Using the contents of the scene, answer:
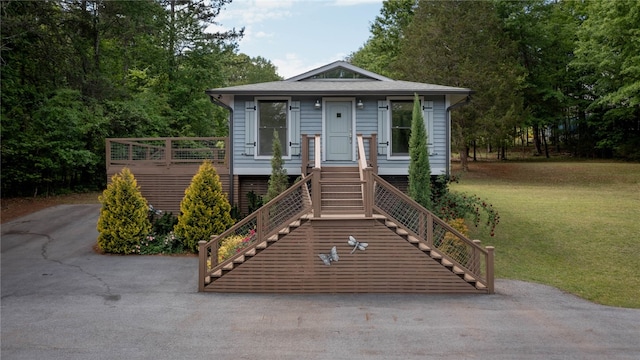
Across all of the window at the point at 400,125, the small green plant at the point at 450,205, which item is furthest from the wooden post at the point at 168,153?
the small green plant at the point at 450,205

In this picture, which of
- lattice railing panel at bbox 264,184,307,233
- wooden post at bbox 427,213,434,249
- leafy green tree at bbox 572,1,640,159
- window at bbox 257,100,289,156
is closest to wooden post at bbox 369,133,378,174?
window at bbox 257,100,289,156

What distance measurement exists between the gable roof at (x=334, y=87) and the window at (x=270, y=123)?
55 cm

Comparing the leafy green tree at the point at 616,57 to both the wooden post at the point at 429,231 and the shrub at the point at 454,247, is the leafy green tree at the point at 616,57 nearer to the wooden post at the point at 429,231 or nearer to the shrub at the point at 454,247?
the shrub at the point at 454,247

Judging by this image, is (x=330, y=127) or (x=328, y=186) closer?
(x=328, y=186)

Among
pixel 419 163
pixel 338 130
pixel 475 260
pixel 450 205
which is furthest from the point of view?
pixel 338 130

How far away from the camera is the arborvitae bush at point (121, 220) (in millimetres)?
12758

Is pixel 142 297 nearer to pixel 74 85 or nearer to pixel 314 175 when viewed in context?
pixel 314 175

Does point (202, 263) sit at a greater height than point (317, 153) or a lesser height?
lesser

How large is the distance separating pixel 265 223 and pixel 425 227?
3.54 metres

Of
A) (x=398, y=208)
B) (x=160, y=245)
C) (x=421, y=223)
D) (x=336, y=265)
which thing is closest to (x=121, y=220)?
(x=160, y=245)

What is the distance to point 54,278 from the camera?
33.9 ft

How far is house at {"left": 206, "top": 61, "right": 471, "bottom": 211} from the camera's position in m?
14.6

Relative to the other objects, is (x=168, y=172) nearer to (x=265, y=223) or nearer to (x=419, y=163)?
(x=265, y=223)

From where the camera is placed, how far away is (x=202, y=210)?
12828 millimetres
